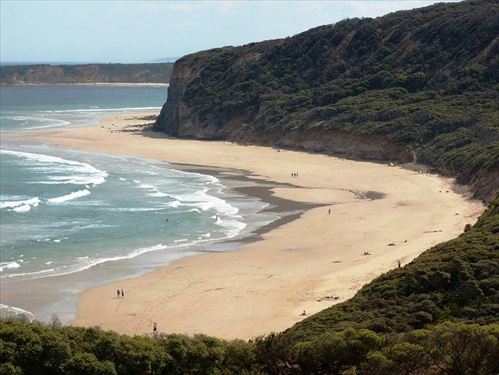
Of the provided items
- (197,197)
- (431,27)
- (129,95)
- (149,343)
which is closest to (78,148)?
(197,197)

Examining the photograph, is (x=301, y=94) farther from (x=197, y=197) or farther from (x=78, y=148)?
(x=197, y=197)

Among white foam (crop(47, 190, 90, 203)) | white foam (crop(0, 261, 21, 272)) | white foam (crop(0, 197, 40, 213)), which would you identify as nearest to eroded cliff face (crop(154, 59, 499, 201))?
white foam (crop(47, 190, 90, 203))

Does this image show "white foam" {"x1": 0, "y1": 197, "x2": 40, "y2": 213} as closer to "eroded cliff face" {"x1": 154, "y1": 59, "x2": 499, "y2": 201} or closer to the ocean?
the ocean

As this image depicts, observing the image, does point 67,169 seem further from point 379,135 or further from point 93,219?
point 379,135

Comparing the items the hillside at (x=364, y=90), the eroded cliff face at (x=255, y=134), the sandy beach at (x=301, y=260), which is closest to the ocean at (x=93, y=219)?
the sandy beach at (x=301, y=260)

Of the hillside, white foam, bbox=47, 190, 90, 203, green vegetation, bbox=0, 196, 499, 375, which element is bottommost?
white foam, bbox=47, 190, 90, 203

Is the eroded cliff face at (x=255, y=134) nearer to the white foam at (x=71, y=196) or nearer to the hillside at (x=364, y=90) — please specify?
the hillside at (x=364, y=90)
